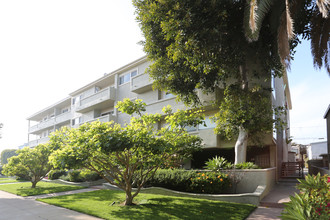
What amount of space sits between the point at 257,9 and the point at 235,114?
5169mm

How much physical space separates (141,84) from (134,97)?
10.3ft

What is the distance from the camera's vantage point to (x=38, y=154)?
55.9ft

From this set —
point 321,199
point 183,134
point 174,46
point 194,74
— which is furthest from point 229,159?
point 321,199

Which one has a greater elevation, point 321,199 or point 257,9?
point 257,9

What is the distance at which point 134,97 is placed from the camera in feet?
78.8

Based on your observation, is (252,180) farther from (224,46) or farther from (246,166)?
(224,46)

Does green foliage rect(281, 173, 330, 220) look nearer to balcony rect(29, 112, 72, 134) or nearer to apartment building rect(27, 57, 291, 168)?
apartment building rect(27, 57, 291, 168)

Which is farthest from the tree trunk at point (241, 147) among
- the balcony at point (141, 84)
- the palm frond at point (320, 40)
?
the balcony at point (141, 84)

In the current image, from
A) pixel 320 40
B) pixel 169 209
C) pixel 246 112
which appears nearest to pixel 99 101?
pixel 246 112

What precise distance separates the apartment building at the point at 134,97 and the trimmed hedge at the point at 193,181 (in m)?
4.01

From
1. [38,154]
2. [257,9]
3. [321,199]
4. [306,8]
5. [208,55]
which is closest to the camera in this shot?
[321,199]

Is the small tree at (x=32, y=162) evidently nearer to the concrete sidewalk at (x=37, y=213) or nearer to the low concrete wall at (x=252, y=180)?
the concrete sidewalk at (x=37, y=213)

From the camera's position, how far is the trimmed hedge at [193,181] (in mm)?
11039

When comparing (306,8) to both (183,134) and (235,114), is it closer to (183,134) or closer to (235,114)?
(235,114)
